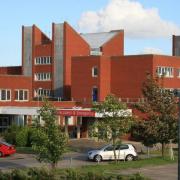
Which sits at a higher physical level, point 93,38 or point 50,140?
point 93,38

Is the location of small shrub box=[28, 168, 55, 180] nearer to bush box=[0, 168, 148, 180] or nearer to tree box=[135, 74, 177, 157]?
bush box=[0, 168, 148, 180]

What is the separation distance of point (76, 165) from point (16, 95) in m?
34.8

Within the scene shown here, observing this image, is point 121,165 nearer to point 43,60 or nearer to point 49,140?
point 49,140

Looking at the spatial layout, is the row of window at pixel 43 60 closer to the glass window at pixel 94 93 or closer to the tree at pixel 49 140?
the glass window at pixel 94 93

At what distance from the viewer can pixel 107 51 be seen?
315 feet

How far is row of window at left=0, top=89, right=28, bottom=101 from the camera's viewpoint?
7275 centimetres

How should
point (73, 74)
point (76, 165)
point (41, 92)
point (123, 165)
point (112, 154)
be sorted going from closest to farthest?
point (123, 165)
point (76, 165)
point (112, 154)
point (73, 74)
point (41, 92)

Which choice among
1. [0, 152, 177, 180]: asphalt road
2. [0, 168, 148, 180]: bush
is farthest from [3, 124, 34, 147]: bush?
[0, 168, 148, 180]: bush

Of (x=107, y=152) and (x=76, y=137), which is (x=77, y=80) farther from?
(x=107, y=152)

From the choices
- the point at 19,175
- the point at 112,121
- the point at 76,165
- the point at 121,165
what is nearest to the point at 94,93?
the point at 112,121

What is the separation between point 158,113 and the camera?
44.3m

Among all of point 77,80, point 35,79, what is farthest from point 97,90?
point 35,79

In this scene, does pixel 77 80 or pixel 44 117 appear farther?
pixel 77 80

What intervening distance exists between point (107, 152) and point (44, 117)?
13.0m
